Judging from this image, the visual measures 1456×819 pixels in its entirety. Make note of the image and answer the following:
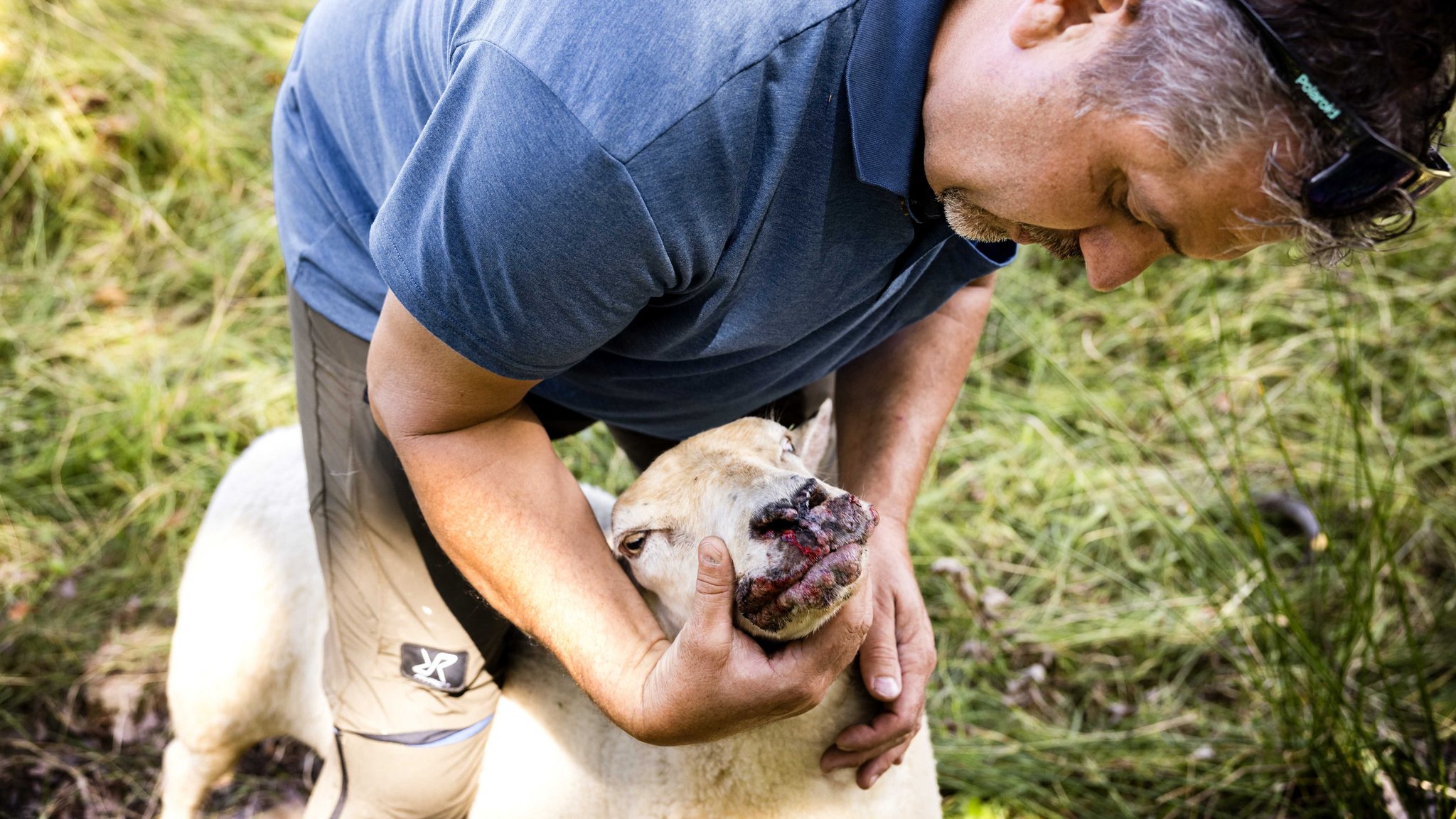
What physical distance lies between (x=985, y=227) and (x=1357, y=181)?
504mm

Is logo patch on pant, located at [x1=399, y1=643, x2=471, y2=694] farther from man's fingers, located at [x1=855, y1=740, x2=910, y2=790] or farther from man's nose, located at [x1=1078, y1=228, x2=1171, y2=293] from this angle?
man's nose, located at [x1=1078, y1=228, x2=1171, y2=293]

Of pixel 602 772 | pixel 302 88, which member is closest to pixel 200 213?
pixel 302 88

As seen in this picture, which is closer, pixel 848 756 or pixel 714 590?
pixel 714 590

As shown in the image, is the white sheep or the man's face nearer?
the man's face

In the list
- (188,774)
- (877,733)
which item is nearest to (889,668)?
(877,733)

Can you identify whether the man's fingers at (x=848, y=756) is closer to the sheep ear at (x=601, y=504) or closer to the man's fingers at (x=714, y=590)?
the man's fingers at (x=714, y=590)

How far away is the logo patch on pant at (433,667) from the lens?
2176 mm

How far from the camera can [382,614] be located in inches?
86.8

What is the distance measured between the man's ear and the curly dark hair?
42mm

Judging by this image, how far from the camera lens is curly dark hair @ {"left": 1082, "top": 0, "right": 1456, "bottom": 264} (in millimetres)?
1266

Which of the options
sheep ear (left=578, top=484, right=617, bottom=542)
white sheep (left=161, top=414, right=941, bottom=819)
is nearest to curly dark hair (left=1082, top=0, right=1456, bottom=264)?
white sheep (left=161, top=414, right=941, bottom=819)

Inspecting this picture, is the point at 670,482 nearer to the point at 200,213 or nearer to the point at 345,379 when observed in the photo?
the point at 345,379

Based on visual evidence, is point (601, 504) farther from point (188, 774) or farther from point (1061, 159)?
point (1061, 159)

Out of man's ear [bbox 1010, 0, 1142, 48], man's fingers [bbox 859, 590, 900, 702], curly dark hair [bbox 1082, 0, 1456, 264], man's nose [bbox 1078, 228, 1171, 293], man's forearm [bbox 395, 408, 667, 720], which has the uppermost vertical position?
man's ear [bbox 1010, 0, 1142, 48]
